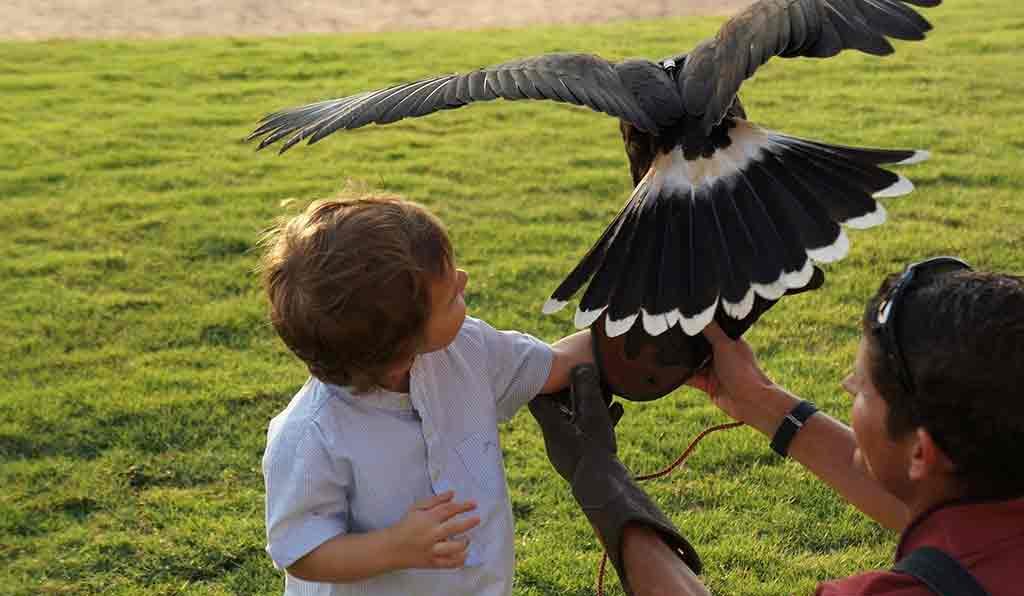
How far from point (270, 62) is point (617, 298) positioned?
7350 mm

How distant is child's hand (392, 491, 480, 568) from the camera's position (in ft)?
6.44

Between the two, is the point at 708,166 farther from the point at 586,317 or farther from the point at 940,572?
the point at 940,572

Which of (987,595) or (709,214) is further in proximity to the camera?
(709,214)

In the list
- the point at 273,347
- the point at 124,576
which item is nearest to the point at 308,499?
the point at 124,576

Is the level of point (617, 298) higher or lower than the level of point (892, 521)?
higher

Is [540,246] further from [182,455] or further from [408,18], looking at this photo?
[408,18]

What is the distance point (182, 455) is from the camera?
156 inches

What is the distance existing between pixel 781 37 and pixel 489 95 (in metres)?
0.70

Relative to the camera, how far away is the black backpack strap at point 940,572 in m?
1.54

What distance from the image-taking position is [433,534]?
196cm

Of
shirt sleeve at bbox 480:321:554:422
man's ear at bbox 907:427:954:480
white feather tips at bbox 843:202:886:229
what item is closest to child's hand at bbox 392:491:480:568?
shirt sleeve at bbox 480:321:554:422

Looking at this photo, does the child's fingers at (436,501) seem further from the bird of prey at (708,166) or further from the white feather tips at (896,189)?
the white feather tips at (896,189)

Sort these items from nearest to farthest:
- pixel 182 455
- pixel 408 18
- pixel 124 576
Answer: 1. pixel 124 576
2. pixel 182 455
3. pixel 408 18

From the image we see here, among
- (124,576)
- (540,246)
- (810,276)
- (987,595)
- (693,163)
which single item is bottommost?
(124,576)
